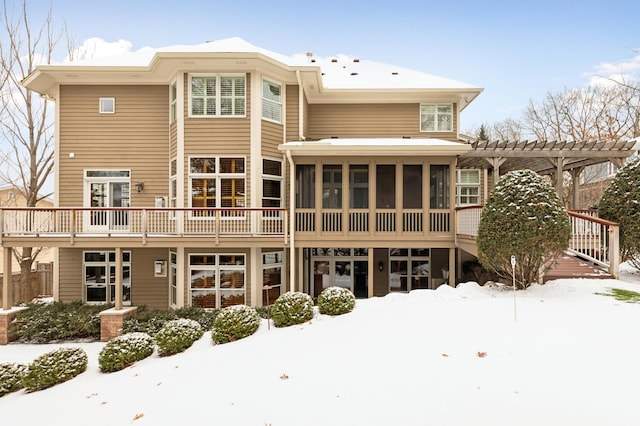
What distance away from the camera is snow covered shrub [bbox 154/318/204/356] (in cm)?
753

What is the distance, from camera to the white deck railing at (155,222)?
1015cm

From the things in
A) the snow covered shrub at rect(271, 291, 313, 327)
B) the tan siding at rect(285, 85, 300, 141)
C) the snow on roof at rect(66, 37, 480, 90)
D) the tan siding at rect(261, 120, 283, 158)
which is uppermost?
the snow on roof at rect(66, 37, 480, 90)

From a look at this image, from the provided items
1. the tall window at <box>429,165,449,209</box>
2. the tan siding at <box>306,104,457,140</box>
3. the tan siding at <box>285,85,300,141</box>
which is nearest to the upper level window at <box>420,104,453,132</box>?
the tan siding at <box>306,104,457,140</box>

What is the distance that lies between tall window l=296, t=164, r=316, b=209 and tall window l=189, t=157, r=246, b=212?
2175mm

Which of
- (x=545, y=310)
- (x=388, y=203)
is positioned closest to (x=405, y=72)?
(x=388, y=203)

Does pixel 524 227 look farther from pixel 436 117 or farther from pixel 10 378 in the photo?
pixel 10 378

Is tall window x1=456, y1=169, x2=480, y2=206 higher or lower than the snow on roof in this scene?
lower

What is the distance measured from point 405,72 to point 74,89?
12.1 m

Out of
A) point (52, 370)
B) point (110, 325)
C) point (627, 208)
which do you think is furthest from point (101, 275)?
point (627, 208)

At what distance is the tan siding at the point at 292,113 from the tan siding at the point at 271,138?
0.35 m

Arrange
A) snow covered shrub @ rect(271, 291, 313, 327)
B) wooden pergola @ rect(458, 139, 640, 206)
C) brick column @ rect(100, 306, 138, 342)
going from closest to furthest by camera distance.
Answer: snow covered shrub @ rect(271, 291, 313, 327)
brick column @ rect(100, 306, 138, 342)
wooden pergola @ rect(458, 139, 640, 206)

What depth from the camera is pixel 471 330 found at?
5.98 metres

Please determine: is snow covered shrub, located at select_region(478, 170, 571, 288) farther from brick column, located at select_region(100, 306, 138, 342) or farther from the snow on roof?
brick column, located at select_region(100, 306, 138, 342)

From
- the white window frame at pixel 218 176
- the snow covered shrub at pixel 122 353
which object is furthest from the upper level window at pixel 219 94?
the snow covered shrub at pixel 122 353
